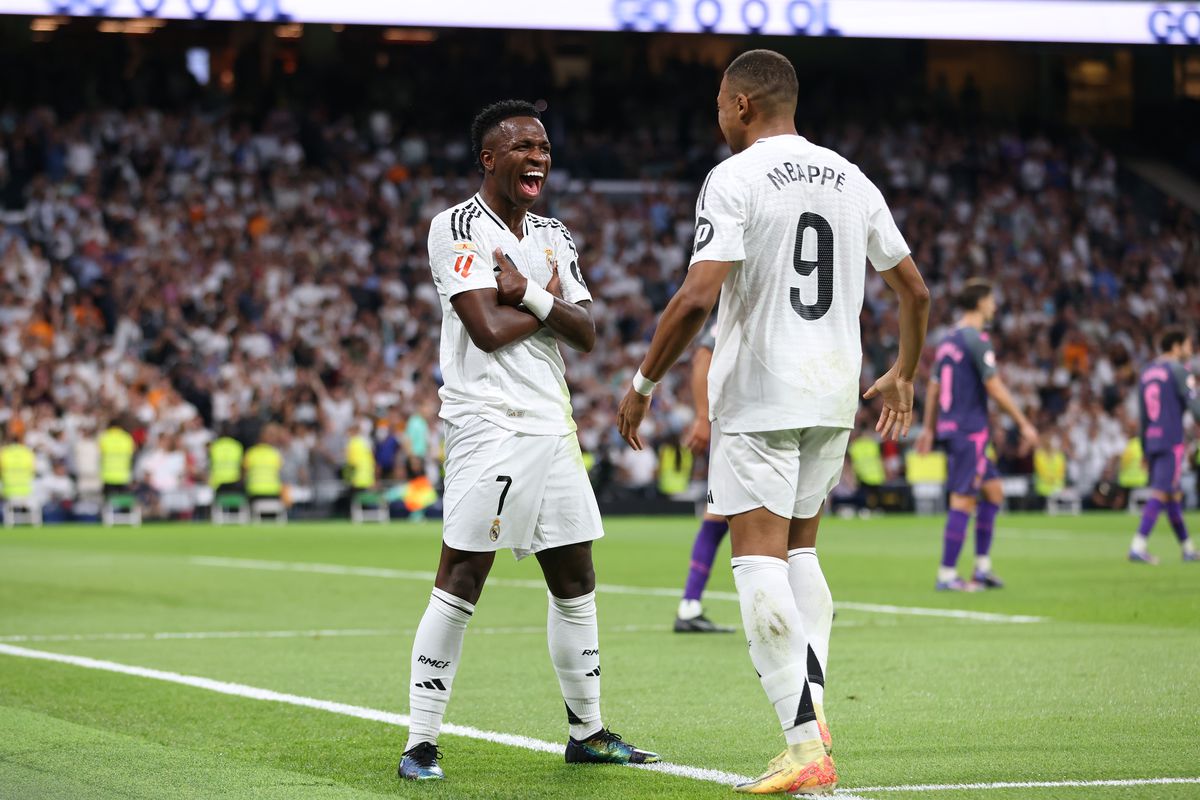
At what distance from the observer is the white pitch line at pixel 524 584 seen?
40.6 ft

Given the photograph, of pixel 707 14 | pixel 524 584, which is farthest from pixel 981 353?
pixel 707 14

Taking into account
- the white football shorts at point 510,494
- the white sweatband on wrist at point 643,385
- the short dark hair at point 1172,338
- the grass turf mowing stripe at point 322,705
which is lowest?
the grass turf mowing stripe at point 322,705

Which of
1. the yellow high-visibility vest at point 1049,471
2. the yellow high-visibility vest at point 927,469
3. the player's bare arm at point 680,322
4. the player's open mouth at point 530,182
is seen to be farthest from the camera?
the yellow high-visibility vest at point 1049,471

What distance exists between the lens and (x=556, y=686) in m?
8.65

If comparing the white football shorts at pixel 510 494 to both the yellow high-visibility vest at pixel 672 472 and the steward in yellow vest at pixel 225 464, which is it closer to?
the steward in yellow vest at pixel 225 464

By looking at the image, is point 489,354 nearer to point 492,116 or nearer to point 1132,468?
point 492,116

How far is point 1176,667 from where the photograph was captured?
29.4 feet

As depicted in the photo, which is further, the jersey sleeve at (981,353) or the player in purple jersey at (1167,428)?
the player in purple jersey at (1167,428)

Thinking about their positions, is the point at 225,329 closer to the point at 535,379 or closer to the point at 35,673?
the point at 35,673

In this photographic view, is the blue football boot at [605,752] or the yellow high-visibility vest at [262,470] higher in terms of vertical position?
the blue football boot at [605,752]

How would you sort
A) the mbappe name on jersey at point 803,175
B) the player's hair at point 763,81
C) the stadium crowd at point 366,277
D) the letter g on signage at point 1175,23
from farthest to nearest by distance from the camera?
the letter g on signage at point 1175,23 < the stadium crowd at point 366,277 < the player's hair at point 763,81 < the mbappe name on jersey at point 803,175

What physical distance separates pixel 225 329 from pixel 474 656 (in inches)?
844

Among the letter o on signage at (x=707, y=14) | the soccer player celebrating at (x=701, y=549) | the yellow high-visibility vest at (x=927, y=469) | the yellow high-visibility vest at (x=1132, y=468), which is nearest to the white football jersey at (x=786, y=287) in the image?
the soccer player celebrating at (x=701, y=549)

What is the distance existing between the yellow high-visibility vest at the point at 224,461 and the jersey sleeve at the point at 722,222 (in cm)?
2317
